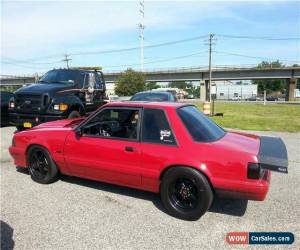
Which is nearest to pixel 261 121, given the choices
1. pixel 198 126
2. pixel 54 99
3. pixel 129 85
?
pixel 54 99

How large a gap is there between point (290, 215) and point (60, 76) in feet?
29.2

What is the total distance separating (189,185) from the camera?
4238 mm

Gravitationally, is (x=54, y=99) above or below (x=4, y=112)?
above

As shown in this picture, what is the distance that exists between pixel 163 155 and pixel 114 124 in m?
1.32

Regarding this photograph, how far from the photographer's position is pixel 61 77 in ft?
36.1

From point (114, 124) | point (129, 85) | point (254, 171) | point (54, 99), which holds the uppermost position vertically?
point (129, 85)

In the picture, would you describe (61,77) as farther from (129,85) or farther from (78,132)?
(129,85)

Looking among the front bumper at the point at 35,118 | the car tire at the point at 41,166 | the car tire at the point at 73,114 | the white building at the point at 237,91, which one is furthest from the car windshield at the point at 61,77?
the white building at the point at 237,91

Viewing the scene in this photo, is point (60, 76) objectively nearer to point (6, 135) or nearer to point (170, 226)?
point (6, 135)

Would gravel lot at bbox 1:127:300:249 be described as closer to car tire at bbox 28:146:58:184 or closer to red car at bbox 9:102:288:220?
car tire at bbox 28:146:58:184

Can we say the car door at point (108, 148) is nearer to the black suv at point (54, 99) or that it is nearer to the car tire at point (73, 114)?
the black suv at point (54, 99)

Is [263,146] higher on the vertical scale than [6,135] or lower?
higher

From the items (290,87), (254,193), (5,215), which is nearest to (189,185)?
(254,193)

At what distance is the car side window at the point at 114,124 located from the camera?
4.86 metres
